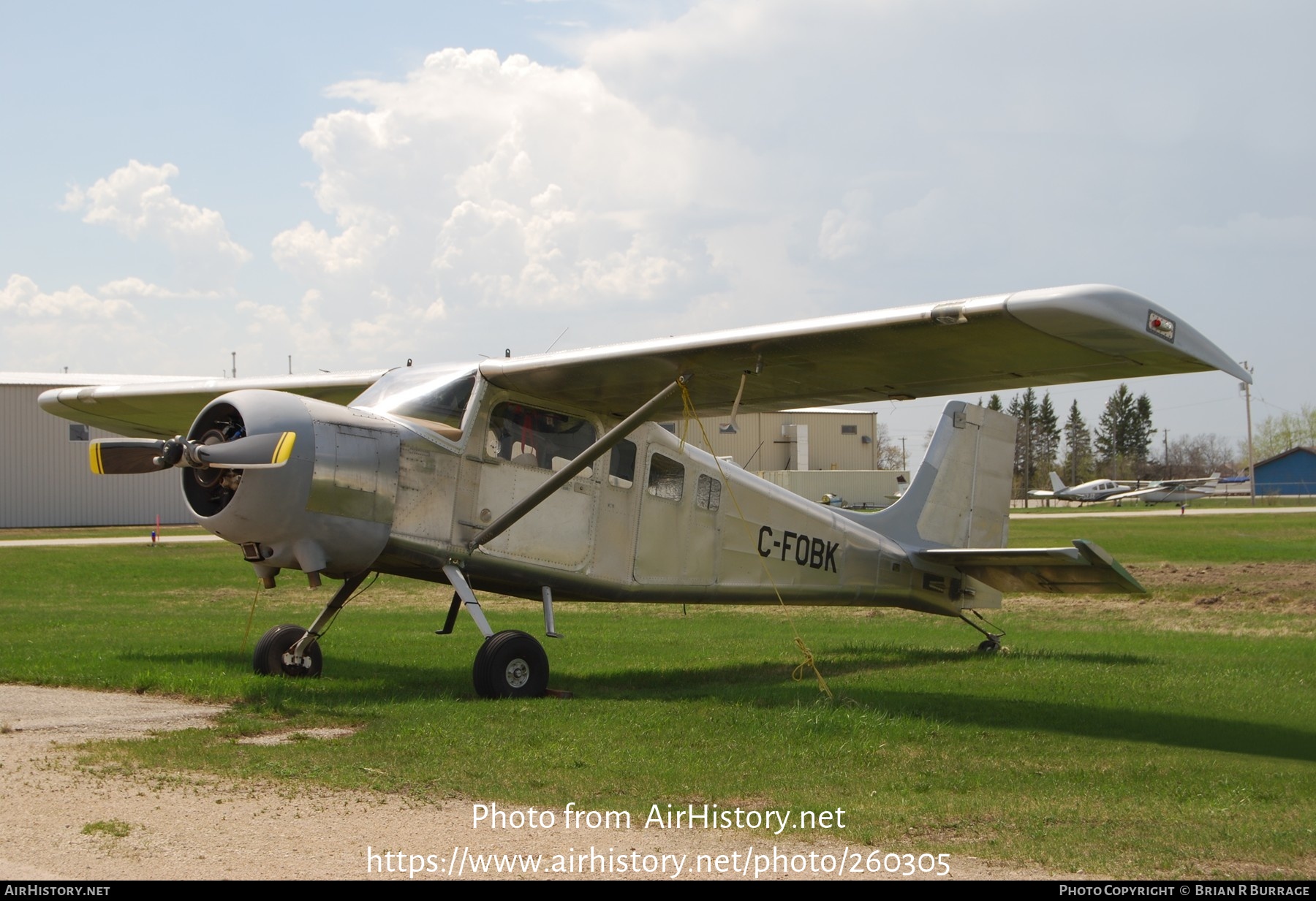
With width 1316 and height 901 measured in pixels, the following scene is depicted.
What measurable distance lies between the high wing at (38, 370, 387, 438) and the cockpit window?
5.98 feet

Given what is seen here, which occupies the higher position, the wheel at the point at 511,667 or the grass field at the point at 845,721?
the wheel at the point at 511,667

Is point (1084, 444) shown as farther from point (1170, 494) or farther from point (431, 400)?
point (431, 400)

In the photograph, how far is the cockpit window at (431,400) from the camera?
1020 centimetres

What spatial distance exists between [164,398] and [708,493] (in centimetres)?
679

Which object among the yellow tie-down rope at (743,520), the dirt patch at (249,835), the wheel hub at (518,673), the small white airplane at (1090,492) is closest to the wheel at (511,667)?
the wheel hub at (518,673)

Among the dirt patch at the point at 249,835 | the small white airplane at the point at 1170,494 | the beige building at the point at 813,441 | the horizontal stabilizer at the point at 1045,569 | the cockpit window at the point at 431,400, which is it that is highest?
the beige building at the point at 813,441

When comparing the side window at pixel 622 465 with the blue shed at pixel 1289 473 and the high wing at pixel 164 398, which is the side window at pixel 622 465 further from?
the blue shed at pixel 1289 473

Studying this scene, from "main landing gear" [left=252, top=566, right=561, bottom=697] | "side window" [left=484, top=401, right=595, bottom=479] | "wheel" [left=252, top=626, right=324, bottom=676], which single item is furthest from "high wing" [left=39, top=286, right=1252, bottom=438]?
"wheel" [left=252, top=626, right=324, bottom=676]

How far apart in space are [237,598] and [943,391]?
16.3 metres

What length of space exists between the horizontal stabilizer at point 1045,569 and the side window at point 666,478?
12.1 ft

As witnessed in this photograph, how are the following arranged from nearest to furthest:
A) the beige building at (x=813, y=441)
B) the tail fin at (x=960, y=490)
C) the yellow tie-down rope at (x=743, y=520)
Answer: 1. the yellow tie-down rope at (x=743, y=520)
2. the tail fin at (x=960, y=490)
3. the beige building at (x=813, y=441)

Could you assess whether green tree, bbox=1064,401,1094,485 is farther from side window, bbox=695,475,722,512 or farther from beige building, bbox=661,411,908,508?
side window, bbox=695,475,722,512

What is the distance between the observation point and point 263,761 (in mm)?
6859
